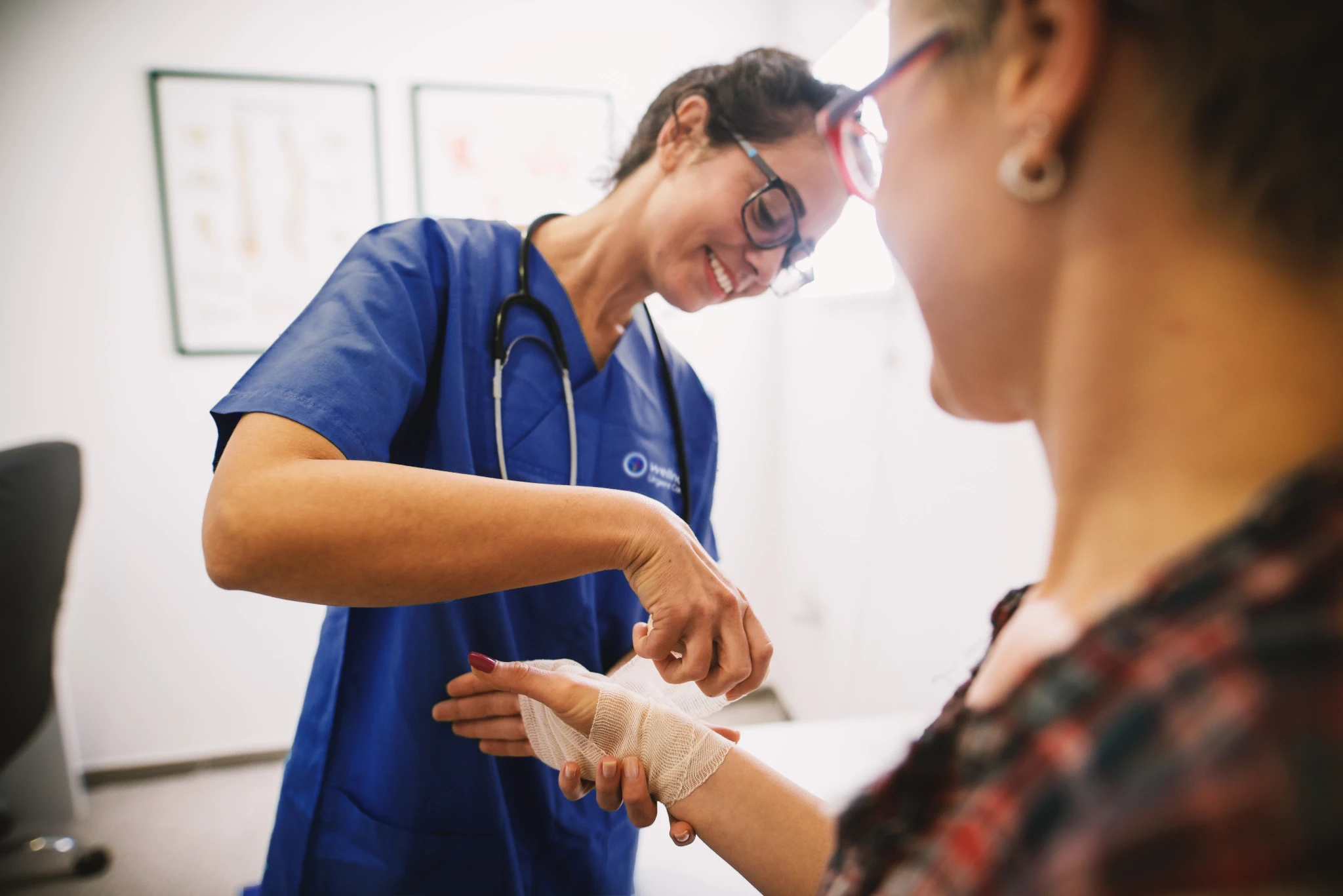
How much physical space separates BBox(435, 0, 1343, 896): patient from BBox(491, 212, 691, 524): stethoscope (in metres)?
0.56

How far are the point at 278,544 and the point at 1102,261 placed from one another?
1.92 ft

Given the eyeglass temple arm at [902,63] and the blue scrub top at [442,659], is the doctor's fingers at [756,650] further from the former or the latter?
the eyeglass temple arm at [902,63]

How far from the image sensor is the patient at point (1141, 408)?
0.71 feet

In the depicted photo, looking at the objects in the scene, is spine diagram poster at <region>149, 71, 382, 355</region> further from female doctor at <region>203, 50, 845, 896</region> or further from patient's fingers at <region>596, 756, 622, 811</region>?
patient's fingers at <region>596, 756, 622, 811</region>

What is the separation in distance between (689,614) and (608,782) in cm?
22

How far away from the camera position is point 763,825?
2.35 ft

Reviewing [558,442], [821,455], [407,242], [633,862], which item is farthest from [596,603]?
[821,455]

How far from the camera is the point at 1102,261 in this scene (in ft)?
1.07

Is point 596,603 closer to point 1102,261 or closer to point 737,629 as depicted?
point 737,629

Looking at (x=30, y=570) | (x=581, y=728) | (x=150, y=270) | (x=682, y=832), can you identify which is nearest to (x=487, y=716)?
(x=581, y=728)

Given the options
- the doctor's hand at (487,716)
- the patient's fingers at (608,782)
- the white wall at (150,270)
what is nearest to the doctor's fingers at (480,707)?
the doctor's hand at (487,716)

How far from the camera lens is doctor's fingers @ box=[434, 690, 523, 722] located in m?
0.79

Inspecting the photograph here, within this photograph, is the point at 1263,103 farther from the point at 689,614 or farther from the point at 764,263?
the point at 764,263

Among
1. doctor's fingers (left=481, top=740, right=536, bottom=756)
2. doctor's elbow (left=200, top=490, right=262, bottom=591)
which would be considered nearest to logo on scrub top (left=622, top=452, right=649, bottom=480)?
doctor's fingers (left=481, top=740, right=536, bottom=756)
